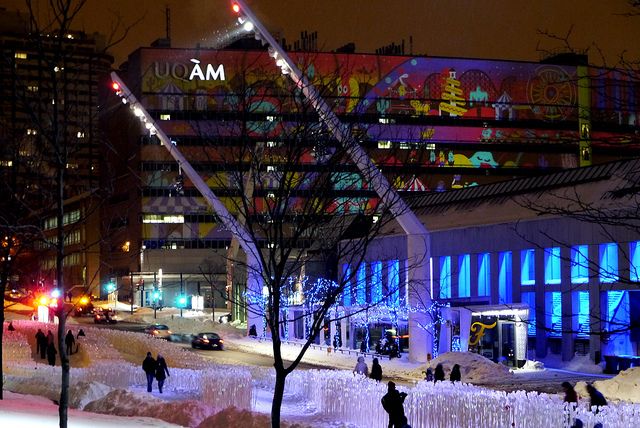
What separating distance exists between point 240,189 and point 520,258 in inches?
1454

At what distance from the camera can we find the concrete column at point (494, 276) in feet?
177

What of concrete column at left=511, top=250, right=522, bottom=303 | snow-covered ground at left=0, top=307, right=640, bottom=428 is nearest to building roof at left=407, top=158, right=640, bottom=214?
concrete column at left=511, top=250, right=522, bottom=303

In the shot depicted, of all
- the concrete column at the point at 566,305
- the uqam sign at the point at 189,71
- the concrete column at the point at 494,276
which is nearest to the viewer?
the concrete column at the point at 566,305

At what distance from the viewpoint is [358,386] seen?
894 inches

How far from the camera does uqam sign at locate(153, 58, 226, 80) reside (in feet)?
392

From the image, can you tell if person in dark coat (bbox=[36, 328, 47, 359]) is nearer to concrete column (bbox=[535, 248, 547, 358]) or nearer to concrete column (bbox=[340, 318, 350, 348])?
concrete column (bbox=[340, 318, 350, 348])

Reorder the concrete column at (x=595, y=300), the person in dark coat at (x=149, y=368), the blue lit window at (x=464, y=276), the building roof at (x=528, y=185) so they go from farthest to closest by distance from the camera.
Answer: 1. the blue lit window at (x=464, y=276)
2. the building roof at (x=528, y=185)
3. the concrete column at (x=595, y=300)
4. the person in dark coat at (x=149, y=368)

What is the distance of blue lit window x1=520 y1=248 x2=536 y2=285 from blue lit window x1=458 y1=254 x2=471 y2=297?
552 cm

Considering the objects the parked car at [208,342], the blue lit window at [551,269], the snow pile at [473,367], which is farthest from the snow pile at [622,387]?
the parked car at [208,342]

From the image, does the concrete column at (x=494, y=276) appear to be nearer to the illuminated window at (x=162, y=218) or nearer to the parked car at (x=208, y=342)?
the parked car at (x=208, y=342)

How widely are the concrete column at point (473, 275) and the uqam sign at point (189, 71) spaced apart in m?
68.9

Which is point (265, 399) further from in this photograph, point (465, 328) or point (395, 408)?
point (465, 328)

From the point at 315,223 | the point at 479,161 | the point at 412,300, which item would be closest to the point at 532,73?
the point at 479,161

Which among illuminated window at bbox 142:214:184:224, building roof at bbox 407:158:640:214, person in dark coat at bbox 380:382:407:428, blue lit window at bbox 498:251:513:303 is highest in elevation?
illuminated window at bbox 142:214:184:224
